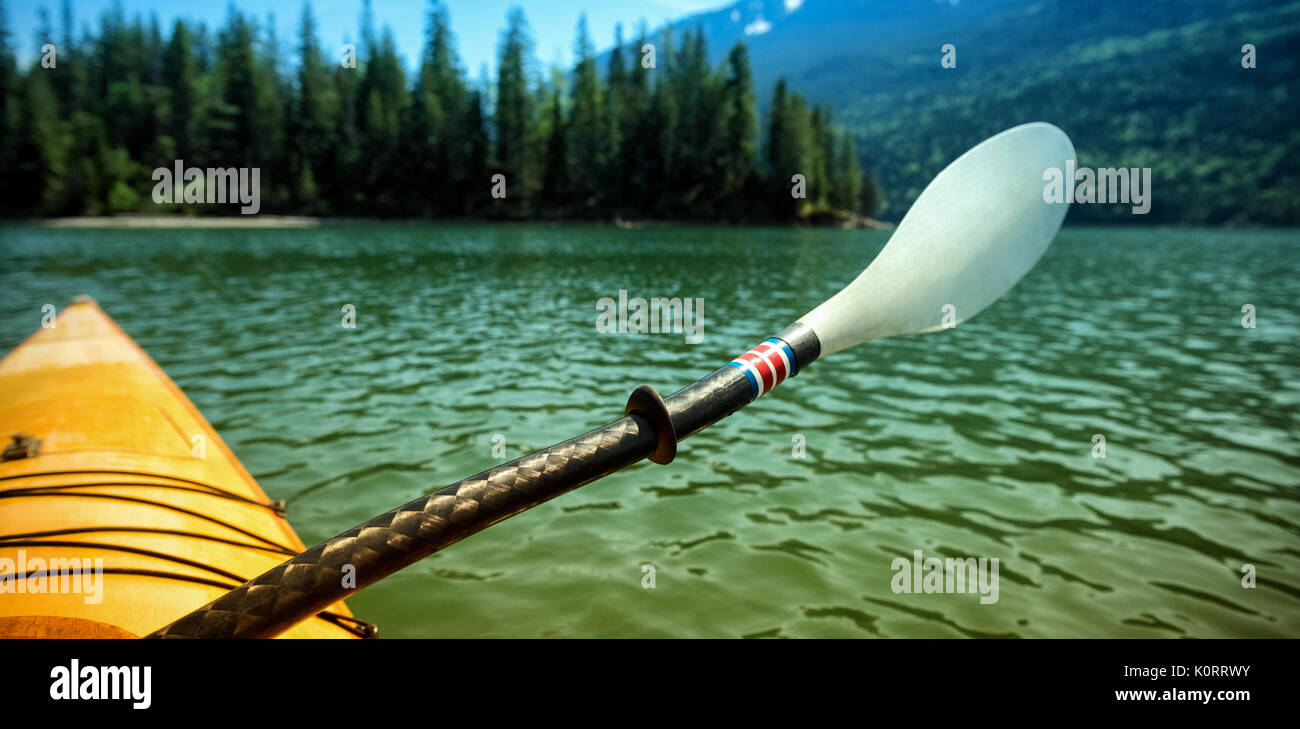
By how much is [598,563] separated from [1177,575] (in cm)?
417

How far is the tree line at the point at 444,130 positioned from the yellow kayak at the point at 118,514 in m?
78.1

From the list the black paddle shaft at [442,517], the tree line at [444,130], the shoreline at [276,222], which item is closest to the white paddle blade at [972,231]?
the black paddle shaft at [442,517]

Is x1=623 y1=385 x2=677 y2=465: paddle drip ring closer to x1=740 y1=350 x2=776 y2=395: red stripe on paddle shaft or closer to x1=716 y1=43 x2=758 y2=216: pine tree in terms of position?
x1=740 y1=350 x2=776 y2=395: red stripe on paddle shaft

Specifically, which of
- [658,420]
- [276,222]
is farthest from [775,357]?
[276,222]

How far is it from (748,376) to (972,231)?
1095 millimetres

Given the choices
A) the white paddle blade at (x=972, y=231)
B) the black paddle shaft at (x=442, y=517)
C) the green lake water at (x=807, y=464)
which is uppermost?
the white paddle blade at (x=972, y=231)

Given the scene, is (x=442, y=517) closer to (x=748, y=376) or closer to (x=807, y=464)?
(x=748, y=376)

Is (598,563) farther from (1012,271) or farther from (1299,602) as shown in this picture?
(1299,602)

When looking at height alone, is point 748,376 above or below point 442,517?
above

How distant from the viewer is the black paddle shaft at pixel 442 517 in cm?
143

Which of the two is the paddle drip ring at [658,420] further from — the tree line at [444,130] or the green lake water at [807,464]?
the tree line at [444,130]

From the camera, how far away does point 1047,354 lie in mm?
12453

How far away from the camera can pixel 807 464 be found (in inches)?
273
